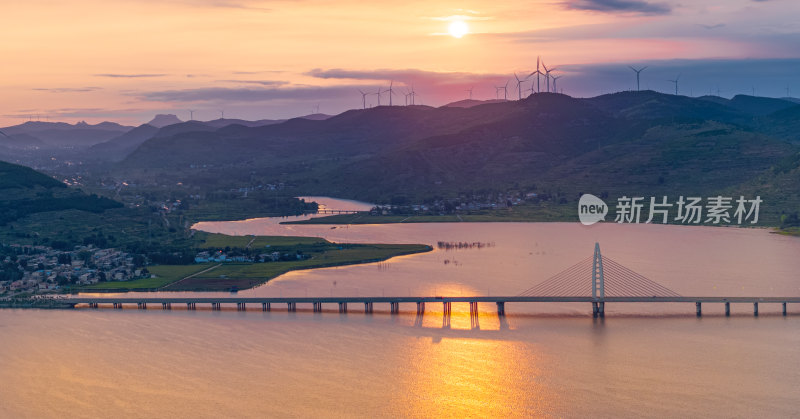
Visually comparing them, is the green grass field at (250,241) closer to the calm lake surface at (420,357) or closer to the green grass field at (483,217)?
the green grass field at (483,217)

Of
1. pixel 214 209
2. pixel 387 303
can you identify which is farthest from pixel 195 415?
pixel 214 209

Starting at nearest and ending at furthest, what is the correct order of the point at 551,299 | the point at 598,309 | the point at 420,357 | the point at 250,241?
→ the point at 420,357 < the point at 598,309 < the point at 551,299 < the point at 250,241

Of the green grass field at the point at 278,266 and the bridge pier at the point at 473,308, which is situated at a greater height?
the green grass field at the point at 278,266

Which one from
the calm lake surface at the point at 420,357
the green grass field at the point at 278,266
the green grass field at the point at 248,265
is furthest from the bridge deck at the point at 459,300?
the green grass field at the point at 278,266

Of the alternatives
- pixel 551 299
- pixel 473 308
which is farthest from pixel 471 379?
pixel 551 299

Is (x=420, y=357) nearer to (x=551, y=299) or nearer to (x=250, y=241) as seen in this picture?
(x=551, y=299)

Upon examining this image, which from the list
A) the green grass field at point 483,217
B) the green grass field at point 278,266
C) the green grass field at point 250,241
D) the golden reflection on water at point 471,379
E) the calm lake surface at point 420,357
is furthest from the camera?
the green grass field at point 483,217

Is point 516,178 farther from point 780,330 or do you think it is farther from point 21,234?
point 780,330
